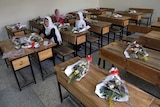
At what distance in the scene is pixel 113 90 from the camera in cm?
118

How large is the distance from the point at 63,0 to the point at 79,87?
493cm

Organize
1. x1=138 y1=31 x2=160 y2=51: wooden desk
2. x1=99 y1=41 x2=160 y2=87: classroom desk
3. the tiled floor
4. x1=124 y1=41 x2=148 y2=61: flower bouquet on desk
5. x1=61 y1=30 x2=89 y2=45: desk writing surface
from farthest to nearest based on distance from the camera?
x1=61 y1=30 x2=89 y2=45: desk writing surface, x1=138 y1=31 x2=160 y2=51: wooden desk, the tiled floor, x1=124 y1=41 x2=148 y2=61: flower bouquet on desk, x1=99 y1=41 x2=160 y2=87: classroom desk

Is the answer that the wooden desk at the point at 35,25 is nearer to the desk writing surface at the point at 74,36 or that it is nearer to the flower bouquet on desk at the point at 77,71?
the desk writing surface at the point at 74,36

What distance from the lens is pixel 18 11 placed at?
4.56 meters

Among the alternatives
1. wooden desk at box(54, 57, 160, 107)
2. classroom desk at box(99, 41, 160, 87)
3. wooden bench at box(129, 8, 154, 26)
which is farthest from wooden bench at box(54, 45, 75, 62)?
wooden bench at box(129, 8, 154, 26)

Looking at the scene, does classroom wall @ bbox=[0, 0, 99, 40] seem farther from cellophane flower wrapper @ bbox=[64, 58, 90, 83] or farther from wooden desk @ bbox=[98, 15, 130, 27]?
cellophane flower wrapper @ bbox=[64, 58, 90, 83]

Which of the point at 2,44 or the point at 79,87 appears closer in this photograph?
the point at 79,87

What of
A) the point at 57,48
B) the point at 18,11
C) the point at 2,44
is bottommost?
the point at 57,48

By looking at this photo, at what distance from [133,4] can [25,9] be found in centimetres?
448

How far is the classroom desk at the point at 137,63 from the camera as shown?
5.36ft

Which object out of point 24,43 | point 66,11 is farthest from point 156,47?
point 66,11

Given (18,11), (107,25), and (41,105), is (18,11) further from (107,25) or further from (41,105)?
(41,105)

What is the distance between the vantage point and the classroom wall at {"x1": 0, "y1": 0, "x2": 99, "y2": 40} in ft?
14.1

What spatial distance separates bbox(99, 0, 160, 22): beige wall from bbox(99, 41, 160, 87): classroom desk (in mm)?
4065
